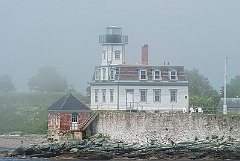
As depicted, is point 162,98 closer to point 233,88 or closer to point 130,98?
point 130,98

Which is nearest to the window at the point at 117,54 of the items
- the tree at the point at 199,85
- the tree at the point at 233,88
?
the tree at the point at 233,88

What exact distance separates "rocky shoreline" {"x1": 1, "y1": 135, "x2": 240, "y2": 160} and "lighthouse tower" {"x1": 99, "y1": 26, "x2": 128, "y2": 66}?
11.7 metres

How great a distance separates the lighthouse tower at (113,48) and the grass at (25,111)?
10164 mm

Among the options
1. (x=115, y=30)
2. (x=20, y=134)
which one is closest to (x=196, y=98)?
(x=115, y=30)

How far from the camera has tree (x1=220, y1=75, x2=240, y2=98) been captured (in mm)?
85500

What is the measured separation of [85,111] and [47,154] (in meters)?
5.77

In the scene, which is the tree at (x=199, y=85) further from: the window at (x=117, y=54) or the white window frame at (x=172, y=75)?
the white window frame at (x=172, y=75)

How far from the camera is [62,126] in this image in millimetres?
61406

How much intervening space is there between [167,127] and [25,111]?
34.1 meters

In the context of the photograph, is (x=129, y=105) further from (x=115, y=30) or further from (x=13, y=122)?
(x=13, y=122)

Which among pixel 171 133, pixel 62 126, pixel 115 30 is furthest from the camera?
pixel 115 30

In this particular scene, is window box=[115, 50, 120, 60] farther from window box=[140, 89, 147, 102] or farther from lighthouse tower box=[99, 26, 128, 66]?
window box=[140, 89, 147, 102]

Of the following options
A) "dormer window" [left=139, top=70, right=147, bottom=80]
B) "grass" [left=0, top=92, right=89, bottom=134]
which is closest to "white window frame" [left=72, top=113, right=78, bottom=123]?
"dormer window" [left=139, top=70, right=147, bottom=80]

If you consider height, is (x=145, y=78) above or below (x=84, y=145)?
above
